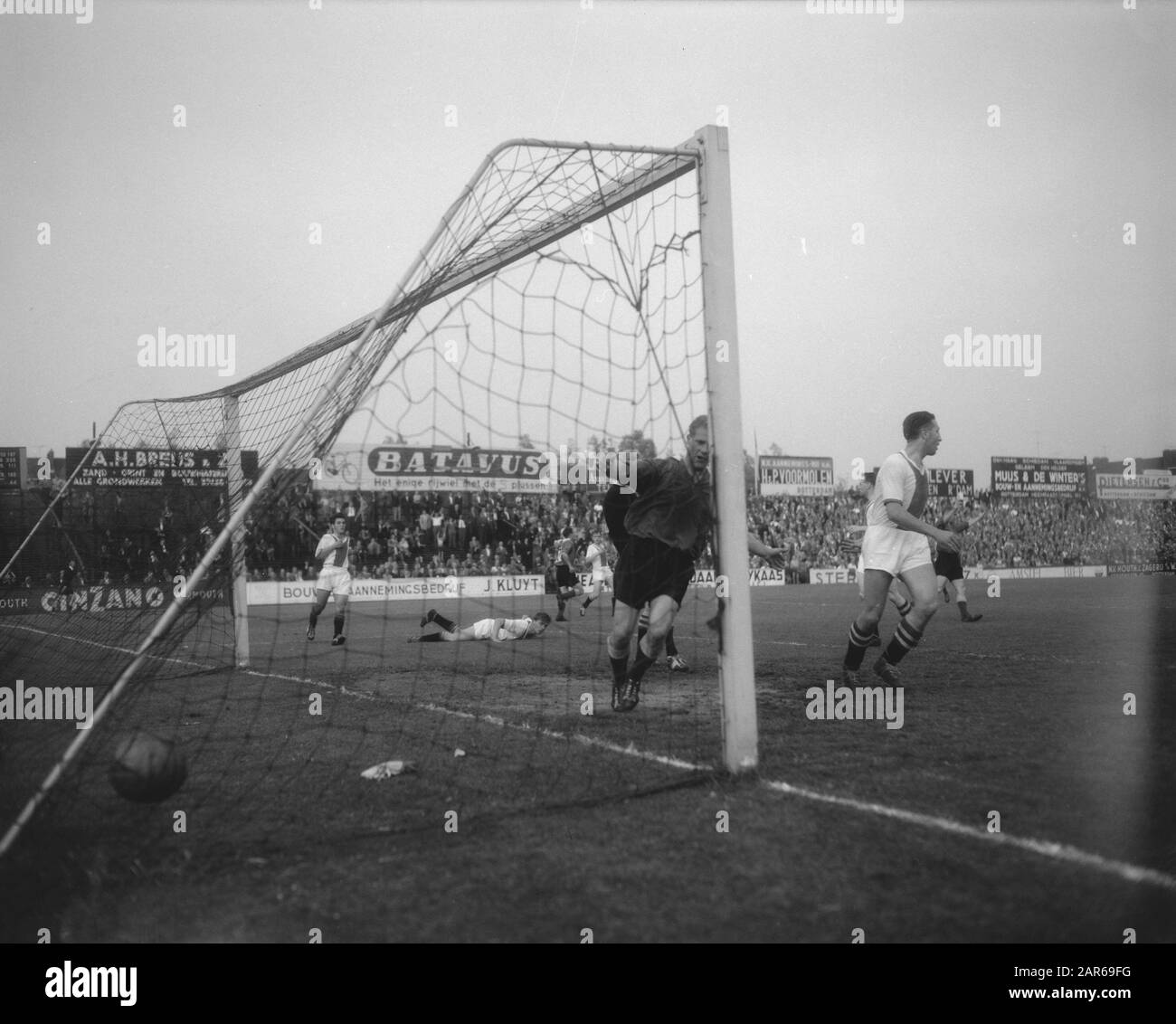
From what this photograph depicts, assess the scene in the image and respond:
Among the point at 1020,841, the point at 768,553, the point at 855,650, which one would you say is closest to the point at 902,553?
the point at 855,650

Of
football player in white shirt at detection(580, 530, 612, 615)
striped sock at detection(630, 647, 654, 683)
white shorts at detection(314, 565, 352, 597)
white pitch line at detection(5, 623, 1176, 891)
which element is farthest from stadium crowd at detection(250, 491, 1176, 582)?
white pitch line at detection(5, 623, 1176, 891)

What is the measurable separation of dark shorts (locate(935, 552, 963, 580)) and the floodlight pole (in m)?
9.30

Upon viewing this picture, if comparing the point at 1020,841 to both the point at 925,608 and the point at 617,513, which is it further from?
the point at 925,608

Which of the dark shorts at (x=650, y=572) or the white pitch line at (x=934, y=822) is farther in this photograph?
the dark shorts at (x=650, y=572)

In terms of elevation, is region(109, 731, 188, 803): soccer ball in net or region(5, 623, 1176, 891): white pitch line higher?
region(109, 731, 188, 803): soccer ball in net

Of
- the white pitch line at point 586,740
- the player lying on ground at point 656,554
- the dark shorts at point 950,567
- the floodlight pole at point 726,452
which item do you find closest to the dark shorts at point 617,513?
the player lying on ground at point 656,554

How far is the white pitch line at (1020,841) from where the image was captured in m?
3.04

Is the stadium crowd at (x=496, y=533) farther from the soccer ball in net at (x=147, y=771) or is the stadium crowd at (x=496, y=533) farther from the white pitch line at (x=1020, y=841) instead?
the white pitch line at (x=1020, y=841)

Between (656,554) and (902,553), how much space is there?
233 centimetres

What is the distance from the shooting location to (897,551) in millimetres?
7402

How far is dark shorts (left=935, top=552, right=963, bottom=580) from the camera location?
43.5ft

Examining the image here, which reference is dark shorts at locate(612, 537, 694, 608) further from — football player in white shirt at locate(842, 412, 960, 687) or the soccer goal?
football player in white shirt at locate(842, 412, 960, 687)
